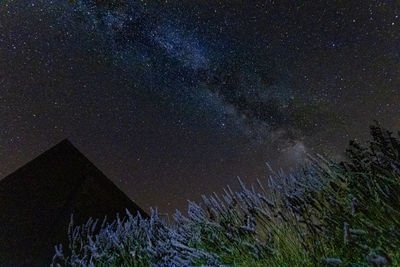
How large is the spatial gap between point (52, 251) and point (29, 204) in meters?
1.23

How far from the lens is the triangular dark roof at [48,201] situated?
5.74 metres

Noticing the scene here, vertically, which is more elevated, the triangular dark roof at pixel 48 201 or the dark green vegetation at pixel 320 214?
the triangular dark roof at pixel 48 201

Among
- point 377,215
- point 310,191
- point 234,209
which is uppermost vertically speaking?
point 234,209

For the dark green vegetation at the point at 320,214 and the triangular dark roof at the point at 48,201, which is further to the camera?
the triangular dark roof at the point at 48,201

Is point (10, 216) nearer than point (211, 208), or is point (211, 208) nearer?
point (211, 208)

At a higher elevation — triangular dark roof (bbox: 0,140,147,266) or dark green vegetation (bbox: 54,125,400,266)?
triangular dark roof (bbox: 0,140,147,266)

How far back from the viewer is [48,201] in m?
6.74

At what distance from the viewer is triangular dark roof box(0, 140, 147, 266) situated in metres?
5.74

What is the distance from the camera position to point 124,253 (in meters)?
2.61

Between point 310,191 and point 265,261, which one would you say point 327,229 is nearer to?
point 310,191

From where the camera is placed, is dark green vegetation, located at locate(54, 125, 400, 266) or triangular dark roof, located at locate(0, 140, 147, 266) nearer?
dark green vegetation, located at locate(54, 125, 400, 266)

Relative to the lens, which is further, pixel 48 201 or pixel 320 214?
pixel 48 201

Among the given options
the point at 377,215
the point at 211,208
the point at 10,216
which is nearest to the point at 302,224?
the point at 377,215

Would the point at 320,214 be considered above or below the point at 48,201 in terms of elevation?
below
